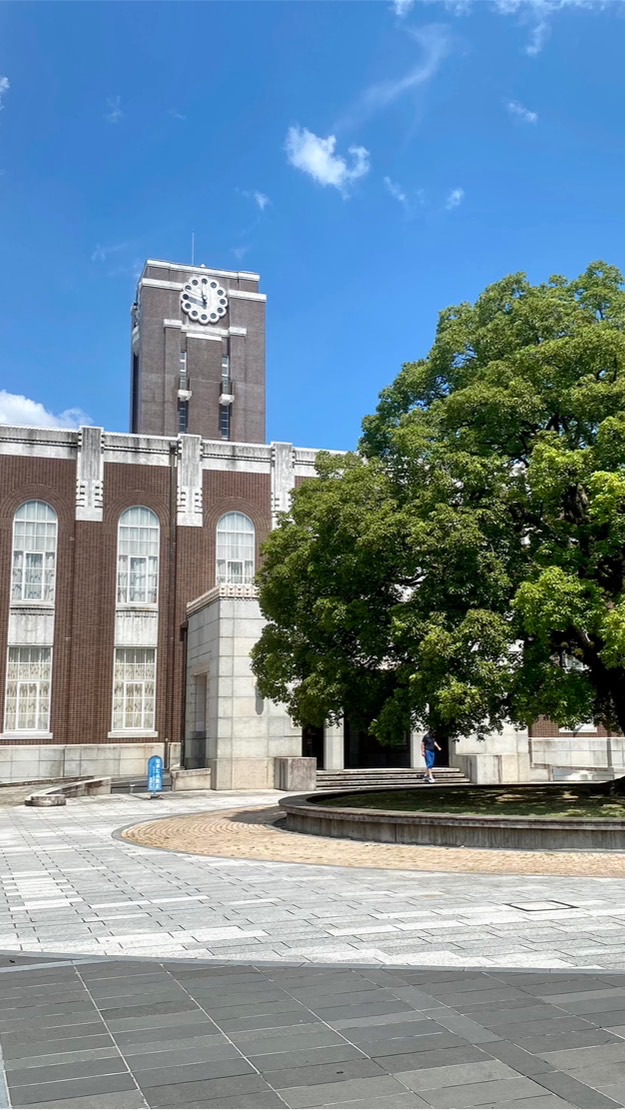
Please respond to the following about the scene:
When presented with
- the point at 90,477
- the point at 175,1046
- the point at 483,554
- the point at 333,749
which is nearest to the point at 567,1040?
the point at 175,1046

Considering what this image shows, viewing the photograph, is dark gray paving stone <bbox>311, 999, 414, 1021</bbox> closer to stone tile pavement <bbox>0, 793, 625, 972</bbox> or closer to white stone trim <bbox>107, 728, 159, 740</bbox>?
stone tile pavement <bbox>0, 793, 625, 972</bbox>

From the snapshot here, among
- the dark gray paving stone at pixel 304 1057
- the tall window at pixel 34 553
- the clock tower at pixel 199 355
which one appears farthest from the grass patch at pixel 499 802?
the clock tower at pixel 199 355

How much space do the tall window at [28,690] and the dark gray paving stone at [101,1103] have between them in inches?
1342

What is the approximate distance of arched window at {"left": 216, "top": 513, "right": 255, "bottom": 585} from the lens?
40.0 m

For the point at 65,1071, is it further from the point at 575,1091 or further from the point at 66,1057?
the point at 575,1091

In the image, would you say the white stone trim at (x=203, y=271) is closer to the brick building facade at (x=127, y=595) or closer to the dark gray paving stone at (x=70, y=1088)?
the brick building facade at (x=127, y=595)

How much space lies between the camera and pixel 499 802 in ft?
63.6

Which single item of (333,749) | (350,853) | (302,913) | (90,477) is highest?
(90,477)

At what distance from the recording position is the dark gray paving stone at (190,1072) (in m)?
4.80

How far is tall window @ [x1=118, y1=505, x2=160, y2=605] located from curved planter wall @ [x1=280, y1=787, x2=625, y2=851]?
22511mm

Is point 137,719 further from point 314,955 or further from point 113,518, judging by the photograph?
point 314,955

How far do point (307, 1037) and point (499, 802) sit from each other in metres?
14.6

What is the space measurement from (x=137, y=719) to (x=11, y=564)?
26.3ft

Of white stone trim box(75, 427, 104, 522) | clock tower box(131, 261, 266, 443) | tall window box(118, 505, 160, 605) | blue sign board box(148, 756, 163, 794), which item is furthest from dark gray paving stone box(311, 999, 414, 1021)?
clock tower box(131, 261, 266, 443)
